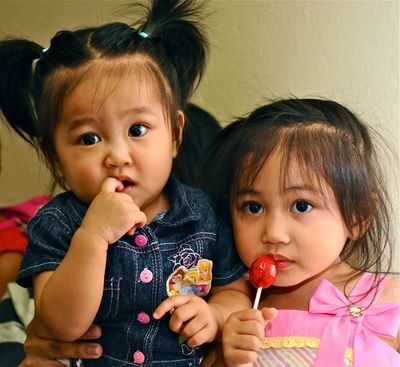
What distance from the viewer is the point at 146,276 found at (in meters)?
1.03

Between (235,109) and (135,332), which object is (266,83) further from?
(135,332)

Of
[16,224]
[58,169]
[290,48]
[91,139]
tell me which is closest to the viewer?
[91,139]

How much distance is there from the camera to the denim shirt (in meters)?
1.02

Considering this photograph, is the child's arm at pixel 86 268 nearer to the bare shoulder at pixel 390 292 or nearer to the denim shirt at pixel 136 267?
the denim shirt at pixel 136 267

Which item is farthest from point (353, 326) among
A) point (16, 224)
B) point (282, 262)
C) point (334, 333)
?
point (16, 224)

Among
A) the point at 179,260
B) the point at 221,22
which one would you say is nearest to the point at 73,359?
the point at 179,260

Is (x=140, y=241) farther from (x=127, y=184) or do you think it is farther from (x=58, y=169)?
(x=58, y=169)

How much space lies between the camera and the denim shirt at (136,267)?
3.35 ft

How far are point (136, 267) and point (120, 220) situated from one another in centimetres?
14

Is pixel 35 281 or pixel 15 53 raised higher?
pixel 15 53

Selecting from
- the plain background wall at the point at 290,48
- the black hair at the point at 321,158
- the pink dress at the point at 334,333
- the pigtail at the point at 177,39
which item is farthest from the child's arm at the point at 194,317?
the plain background wall at the point at 290,48

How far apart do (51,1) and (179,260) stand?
124 centimetres

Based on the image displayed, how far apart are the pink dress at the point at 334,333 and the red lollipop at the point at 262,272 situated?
0.11 metres

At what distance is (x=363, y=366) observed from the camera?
989 millimetres
